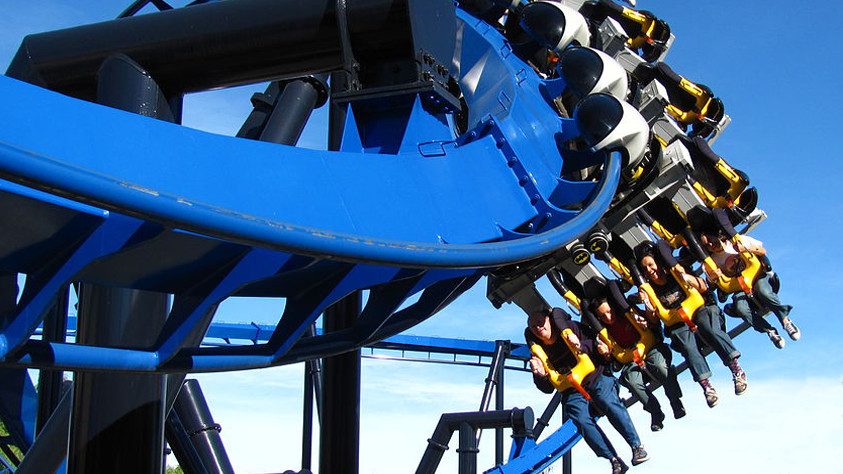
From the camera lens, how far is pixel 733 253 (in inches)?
299

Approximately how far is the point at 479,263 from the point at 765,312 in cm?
582

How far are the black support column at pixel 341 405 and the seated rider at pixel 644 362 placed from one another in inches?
151

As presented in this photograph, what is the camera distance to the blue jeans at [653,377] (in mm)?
7793

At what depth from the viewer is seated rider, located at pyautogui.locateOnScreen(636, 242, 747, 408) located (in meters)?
7.55

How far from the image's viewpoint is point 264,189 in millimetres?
2309

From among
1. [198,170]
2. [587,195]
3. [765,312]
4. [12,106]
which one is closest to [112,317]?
[198,170]

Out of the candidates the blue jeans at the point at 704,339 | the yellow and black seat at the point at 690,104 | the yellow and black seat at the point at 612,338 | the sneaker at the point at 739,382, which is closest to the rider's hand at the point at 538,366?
the yellow and black seat at the point at 612,338

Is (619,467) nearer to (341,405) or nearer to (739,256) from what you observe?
(739,256)

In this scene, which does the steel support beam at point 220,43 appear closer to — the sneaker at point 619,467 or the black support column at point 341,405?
the black support column at point 341,405

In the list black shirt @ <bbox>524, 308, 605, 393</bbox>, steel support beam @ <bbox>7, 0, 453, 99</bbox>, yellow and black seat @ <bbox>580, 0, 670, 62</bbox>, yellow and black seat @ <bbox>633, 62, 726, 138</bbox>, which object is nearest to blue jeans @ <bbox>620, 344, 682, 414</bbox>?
black shirt @ <bbox>524, 308, 605, 393</bbox>

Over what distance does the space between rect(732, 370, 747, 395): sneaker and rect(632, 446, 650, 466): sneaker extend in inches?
34.3

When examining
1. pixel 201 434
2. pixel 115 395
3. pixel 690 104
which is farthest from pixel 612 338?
pixel 115 395

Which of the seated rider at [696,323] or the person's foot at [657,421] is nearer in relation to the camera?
the seated rider at [696,323]

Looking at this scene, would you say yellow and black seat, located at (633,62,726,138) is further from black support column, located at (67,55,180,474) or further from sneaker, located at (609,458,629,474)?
black support column, located at (67,55,180,474)
